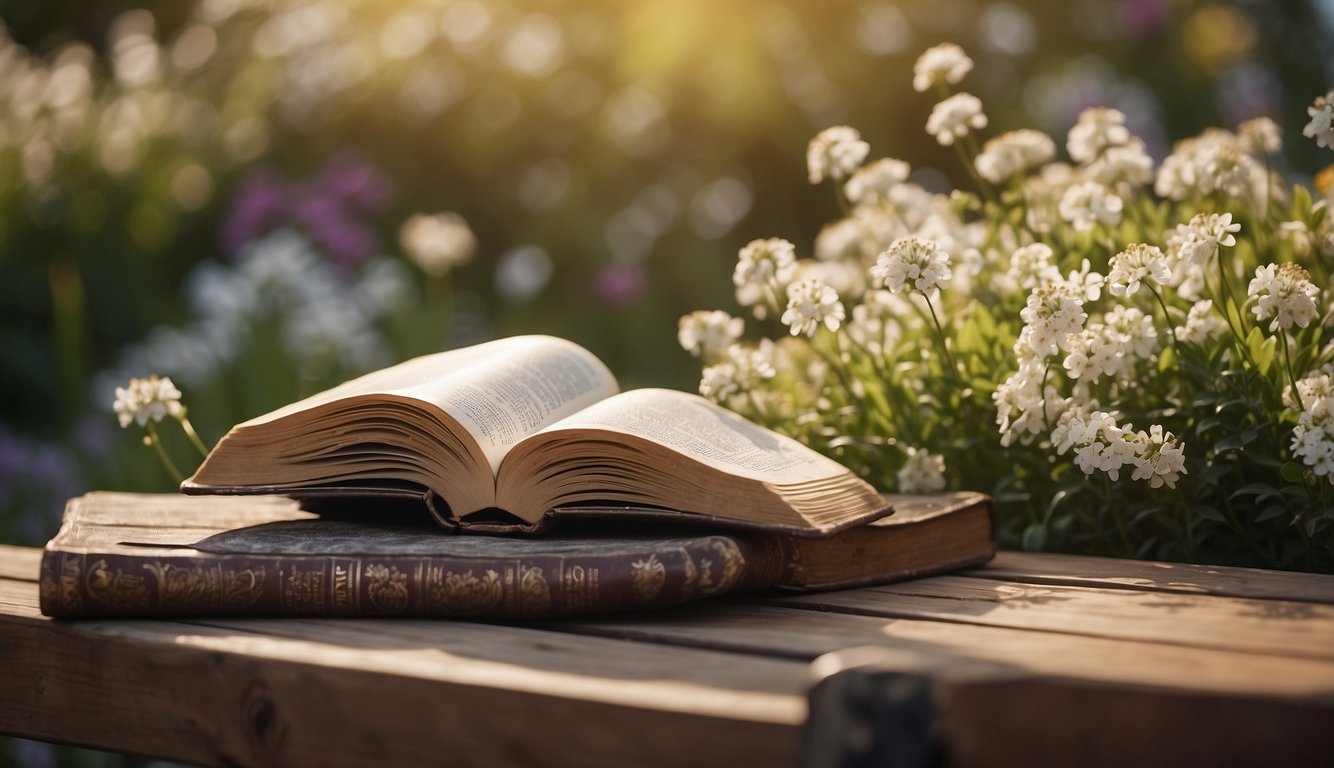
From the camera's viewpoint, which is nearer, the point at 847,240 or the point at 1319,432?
the point at 1319,432

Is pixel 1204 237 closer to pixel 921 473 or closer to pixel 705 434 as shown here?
pixel 921 473

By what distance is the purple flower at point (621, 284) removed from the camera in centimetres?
463

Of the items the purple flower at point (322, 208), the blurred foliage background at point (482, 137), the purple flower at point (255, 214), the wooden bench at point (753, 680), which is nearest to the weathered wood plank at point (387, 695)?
the wooden bench at point (753, 680)

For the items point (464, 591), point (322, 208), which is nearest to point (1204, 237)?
point (464, 591)

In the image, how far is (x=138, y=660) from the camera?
117 centimetres

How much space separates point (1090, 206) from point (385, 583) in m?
1.17

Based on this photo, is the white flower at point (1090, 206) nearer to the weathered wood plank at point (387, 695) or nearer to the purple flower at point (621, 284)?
the weathered wood plank at point (387, 695)

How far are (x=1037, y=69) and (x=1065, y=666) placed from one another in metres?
5.13

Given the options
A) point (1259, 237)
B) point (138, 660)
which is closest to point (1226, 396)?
point (1259, 237)

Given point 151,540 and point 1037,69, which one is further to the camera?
point 1037,69

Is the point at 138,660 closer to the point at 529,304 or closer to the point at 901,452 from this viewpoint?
the point at 901,452

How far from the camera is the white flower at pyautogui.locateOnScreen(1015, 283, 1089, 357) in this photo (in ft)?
4.83

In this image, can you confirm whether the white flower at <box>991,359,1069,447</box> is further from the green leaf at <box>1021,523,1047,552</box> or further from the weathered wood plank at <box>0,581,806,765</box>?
the weathered wood plank at <box>0,581,806,765</box>

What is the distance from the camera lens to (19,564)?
171cm
